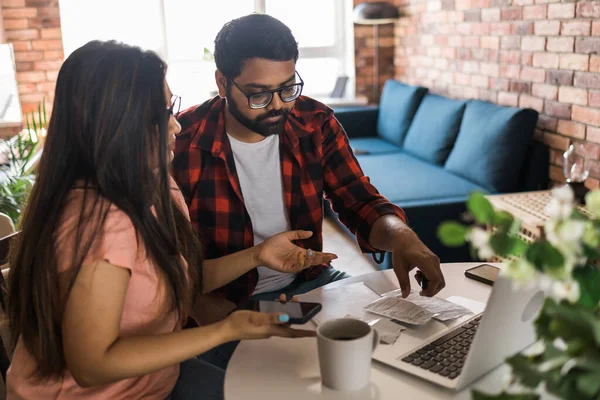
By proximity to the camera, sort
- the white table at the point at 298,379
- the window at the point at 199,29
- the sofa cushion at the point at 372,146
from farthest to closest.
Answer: the window at the point at 199,29, the sofa cushion at the point at 372,146, the white table at the point at 298,379

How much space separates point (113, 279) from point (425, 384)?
0.48 m

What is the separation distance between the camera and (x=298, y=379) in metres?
0.96

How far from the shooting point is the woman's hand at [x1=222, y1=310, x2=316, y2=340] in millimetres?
952

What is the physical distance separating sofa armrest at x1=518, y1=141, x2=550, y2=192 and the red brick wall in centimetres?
4

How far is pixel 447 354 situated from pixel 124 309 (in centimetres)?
52

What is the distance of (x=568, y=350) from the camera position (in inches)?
21.8

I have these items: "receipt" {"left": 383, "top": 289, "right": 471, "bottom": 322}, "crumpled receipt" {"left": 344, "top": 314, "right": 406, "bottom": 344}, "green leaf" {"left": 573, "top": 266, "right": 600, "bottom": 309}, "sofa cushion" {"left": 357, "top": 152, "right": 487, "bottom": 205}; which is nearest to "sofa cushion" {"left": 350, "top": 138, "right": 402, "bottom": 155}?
"sofa cushion" {"left": 357, "top": 152, "right": 487, "bottom": 205}

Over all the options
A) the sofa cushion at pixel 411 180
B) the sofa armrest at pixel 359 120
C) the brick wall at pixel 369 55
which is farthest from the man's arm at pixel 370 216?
the brick wall at pixel 369 55

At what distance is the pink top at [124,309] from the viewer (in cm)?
96

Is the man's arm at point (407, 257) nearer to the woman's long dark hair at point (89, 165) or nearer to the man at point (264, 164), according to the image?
the man at point (264, 164)

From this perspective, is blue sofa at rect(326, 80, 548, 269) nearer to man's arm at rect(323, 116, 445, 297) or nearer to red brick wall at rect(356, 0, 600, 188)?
red brick wall at rect(356, 0, 600, 188)

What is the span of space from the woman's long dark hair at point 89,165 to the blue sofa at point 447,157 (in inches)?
69.7

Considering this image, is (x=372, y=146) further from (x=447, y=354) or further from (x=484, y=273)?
(x=447, y=354)

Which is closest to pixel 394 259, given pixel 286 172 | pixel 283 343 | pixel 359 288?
pixel 359 288
